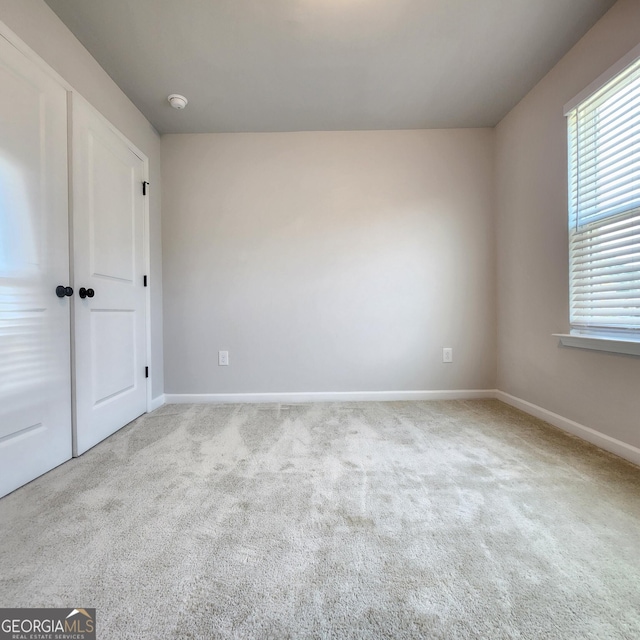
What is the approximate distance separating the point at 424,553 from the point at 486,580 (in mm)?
172

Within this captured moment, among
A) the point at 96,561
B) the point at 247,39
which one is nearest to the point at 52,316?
the point at 96,561

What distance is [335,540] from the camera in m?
1.00

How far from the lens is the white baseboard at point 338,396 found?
8.57 feet

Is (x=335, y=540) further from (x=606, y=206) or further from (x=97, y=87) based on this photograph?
(x=97, y=87)

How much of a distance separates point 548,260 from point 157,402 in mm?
3172

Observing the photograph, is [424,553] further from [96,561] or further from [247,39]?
[247,39]

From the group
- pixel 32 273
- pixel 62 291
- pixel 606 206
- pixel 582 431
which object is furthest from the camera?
pixel 582 431

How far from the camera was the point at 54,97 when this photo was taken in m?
1.53

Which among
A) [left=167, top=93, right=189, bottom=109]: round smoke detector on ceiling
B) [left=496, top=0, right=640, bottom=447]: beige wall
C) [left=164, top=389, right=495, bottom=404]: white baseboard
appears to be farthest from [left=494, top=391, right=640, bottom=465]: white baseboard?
[left=167, top=93, right=189, bottom=109]: round smoke detector on ceiling

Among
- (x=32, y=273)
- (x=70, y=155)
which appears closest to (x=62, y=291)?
(x=32, y=273)

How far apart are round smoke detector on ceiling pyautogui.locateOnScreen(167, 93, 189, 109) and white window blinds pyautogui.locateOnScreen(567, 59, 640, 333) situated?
2.59 metres

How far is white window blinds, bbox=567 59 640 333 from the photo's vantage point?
1.53 metres

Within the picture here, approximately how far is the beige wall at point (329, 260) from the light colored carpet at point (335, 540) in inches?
36.9

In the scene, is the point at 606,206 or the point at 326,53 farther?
the point at 326,53
